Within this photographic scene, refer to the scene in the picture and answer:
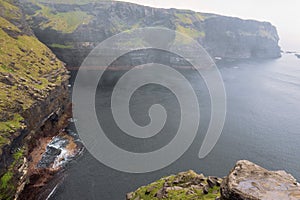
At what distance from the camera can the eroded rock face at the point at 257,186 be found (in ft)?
78.7

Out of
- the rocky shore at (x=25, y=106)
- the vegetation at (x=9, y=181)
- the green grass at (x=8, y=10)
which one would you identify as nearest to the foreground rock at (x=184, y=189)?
the vegetation at (x=9, y=181)

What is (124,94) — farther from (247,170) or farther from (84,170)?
(247,170)

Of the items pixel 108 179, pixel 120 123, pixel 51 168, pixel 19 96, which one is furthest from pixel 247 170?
pixel 120 123

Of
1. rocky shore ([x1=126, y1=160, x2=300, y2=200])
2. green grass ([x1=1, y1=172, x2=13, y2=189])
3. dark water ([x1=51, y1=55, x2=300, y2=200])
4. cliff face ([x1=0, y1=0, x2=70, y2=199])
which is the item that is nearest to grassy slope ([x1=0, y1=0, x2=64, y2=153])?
cliff face ([x1=0, y1=0, x2=70, y2=199])

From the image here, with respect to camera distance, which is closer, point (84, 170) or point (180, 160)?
point (84, 170)

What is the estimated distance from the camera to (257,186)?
1003 inches

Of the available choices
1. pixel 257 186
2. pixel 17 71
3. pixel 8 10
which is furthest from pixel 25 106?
pixel 8 10

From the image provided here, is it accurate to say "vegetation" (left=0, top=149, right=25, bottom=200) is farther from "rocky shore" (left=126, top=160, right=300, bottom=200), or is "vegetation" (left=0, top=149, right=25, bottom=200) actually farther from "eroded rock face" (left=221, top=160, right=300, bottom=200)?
"eroded rock face" (left=221, top=160, right=300, bottom=200)

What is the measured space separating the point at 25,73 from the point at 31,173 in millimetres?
42413

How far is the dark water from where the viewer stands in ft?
226

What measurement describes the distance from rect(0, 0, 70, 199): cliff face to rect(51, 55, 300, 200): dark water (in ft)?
42.1

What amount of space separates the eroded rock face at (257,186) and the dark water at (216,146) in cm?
4352

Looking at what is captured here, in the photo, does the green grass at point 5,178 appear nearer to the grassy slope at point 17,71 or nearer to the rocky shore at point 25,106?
the rocky shore at point 25,106

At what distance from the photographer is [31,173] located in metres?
71.4
